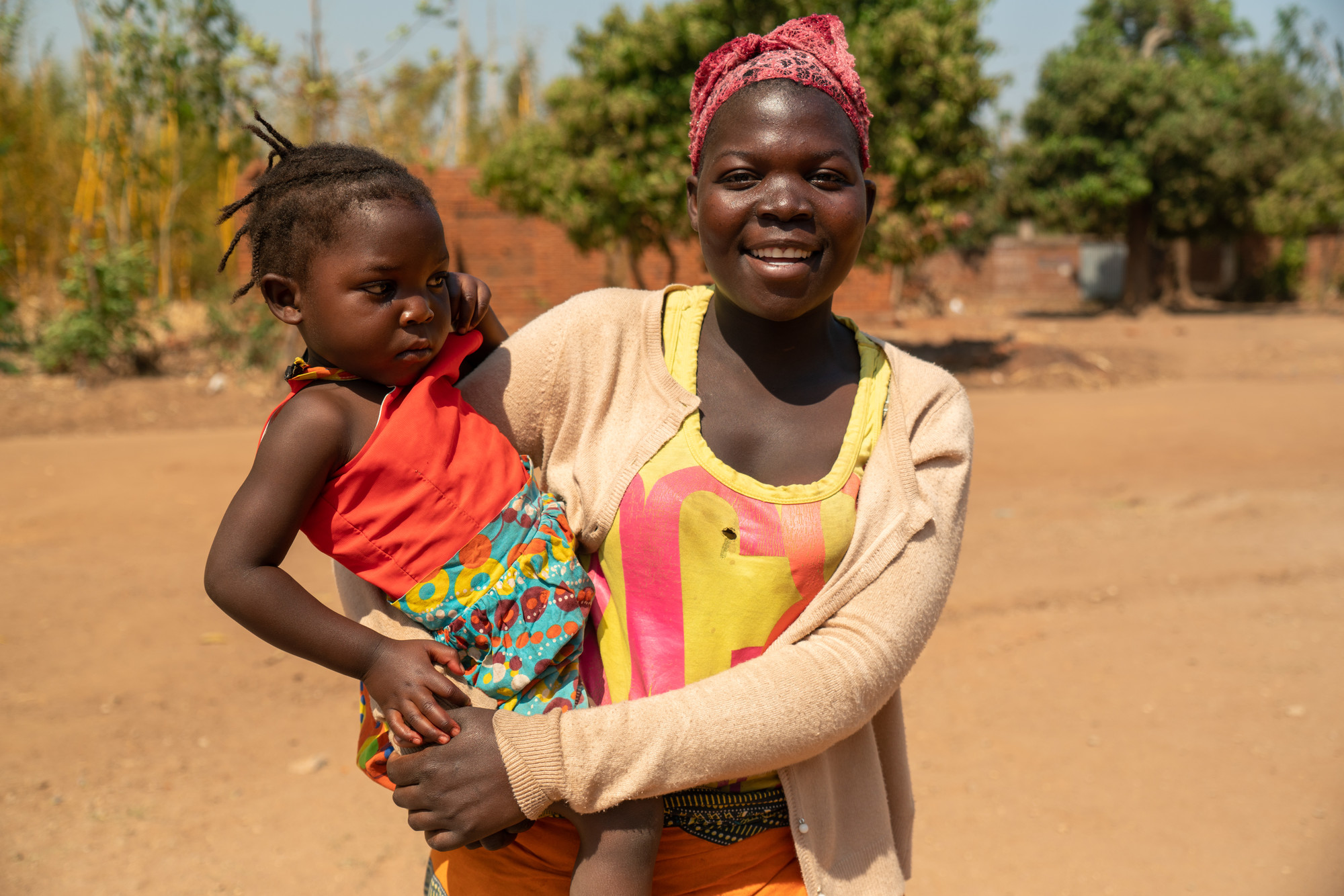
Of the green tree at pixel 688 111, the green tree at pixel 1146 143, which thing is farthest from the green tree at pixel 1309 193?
the green tree at pixel 688 111

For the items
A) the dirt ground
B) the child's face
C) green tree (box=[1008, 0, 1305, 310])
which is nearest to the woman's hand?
the child's face

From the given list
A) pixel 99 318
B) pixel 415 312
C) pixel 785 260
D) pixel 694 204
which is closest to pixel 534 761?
pixel 415 312

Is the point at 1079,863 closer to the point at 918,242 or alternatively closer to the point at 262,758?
the point at 262,758

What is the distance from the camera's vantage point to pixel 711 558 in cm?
151

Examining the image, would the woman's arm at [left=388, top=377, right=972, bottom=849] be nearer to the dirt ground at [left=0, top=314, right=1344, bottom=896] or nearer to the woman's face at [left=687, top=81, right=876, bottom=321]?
the woman's face at [left=687, top=81, right=876, bottom=321]

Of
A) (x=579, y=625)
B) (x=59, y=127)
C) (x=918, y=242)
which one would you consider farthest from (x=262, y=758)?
(x=59, y=127)

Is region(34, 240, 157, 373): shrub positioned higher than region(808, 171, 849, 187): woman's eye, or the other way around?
region(808, 171, 849, 187): woman's eye

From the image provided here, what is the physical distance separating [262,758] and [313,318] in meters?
3.01

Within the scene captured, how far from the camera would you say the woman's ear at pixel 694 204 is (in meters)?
1.62

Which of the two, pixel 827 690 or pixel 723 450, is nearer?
pixel 827 690

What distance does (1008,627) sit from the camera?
516 cm

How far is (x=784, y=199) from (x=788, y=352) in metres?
0.28

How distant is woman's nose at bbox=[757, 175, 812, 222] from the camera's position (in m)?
1.48

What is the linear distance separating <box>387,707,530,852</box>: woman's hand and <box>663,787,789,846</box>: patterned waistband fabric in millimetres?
260
